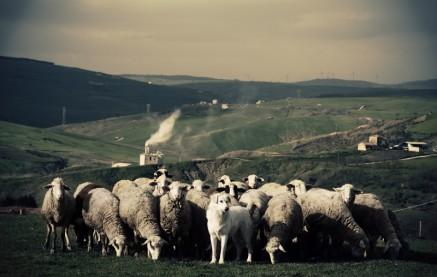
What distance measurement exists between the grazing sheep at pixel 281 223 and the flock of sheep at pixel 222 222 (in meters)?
0.04

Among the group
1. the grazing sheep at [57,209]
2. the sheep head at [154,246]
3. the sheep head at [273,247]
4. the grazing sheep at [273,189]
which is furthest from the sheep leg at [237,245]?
the grazing sheep at [273,189]

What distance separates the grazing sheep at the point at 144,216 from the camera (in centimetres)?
3147

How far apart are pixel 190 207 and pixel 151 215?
2251mm

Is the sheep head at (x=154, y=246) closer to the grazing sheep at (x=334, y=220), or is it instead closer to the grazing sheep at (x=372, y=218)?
the grazing sheep at (x=334, y=220)

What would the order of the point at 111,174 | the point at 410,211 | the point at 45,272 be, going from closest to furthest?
the point at 45,272, the point at 410,211, the point at 111,174

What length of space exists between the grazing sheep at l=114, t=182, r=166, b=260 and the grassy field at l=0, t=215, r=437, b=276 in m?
0.76

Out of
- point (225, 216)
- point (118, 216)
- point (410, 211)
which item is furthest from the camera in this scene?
point (410, 211)

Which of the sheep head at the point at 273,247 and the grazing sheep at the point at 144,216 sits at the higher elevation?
the grazing sheep at the point at 144,216

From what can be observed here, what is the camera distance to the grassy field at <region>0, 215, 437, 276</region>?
2750cm

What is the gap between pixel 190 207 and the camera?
3438 centimetres

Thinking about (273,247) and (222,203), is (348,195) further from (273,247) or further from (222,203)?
(222,203)

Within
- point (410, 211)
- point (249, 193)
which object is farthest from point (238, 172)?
point (249, 193)

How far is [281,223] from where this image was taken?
31.9 meters

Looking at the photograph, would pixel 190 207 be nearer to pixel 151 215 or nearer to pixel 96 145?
pixel 151 215
